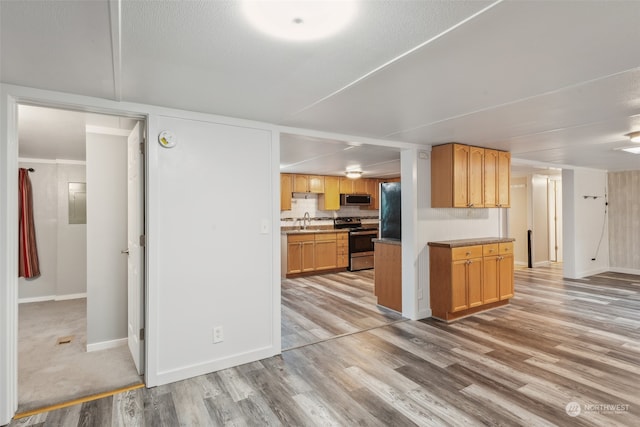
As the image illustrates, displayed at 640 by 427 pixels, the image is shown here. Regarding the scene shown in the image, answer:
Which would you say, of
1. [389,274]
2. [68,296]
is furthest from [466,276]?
[68,296]

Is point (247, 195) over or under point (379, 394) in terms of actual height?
over

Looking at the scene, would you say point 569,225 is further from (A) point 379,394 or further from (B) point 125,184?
(B) point 125,184

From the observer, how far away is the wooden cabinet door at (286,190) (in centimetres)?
693

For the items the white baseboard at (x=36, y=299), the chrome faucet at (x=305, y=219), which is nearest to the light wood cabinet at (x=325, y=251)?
the chrome faucet at (x=305, y=219)

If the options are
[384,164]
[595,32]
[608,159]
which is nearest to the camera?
[595,32]

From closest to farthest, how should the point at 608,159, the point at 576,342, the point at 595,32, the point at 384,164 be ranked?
1. the point at 595,32
2. the point at 576,342
3. the point at 608,159
4. the point at 384,164

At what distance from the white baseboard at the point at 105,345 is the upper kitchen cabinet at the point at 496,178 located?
14.7 ft

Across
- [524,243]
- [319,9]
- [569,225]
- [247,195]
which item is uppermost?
[319,9]

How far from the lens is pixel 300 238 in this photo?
659 centimetres

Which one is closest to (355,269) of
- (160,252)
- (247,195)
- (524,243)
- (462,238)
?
(462,238)

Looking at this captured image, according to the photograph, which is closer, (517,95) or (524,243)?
(517,95)

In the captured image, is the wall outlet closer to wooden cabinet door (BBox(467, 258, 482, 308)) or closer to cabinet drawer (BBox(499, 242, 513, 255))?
wooden cabinet door (BBox(467, 258, 482, 308))

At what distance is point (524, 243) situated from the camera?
764cm

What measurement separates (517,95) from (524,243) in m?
6.45
